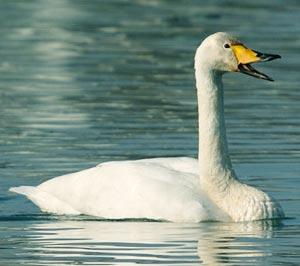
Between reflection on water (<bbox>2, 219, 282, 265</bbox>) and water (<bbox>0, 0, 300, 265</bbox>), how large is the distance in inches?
0.5

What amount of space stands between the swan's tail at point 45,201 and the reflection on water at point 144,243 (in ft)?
1.20

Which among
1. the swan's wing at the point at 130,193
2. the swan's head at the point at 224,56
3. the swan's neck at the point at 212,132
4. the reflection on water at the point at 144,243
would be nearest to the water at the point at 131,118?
the reflection on water at the point at 144,243

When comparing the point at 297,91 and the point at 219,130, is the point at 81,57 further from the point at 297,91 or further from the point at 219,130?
the point at 219,130

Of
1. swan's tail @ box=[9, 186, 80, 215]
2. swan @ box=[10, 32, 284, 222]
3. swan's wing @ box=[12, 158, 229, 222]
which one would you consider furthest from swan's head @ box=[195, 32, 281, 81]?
swan's tail @ box=[9, 186, 80, 215]

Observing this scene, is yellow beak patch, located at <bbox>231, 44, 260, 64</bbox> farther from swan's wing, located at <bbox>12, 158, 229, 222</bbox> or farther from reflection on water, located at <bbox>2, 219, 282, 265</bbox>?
reflection on water, located at <bbox>2, 219, 282, 265</bbox>

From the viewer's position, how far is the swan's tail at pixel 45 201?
Answer: 49.8 ft

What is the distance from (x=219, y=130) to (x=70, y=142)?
409 cm

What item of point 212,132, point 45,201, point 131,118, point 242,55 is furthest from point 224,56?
point 131,118

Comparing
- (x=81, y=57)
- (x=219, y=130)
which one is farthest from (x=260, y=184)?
(x=81, y=57)

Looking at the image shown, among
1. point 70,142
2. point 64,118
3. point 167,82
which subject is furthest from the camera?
point 167,82

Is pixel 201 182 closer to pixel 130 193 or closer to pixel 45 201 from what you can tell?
pixel 130 193

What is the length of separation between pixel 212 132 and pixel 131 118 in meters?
5.95

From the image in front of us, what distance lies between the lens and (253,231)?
13883mm

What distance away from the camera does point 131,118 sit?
20656 mm
